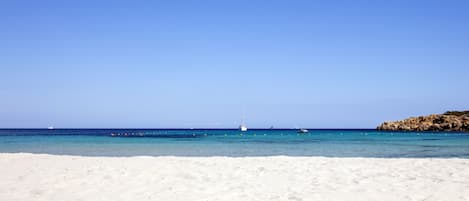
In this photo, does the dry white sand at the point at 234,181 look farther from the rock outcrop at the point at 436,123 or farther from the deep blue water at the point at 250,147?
the rock outcrop at the point at 436,123

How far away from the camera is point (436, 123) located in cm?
10662

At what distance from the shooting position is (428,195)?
8.28m

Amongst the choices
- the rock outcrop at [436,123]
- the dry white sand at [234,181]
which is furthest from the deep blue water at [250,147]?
the rock outcrop at [436,123]

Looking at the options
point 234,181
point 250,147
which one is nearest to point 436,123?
point 250,147

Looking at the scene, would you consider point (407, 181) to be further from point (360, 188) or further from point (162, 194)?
point (162, 194)

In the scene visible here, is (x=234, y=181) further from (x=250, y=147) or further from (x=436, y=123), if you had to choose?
(x=436, y=123)

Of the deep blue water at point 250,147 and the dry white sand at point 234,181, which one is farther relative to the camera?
the deep blue water at point 250,147

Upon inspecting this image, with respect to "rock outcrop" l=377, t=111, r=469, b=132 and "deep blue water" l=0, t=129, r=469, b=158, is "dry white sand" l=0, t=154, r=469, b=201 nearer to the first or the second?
"deep blue water" l=0, t=129, r=469, b=158

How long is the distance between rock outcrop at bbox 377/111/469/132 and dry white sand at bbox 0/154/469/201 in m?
95.9

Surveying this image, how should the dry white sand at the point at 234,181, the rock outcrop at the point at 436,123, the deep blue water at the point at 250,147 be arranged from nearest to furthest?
the dry white sand at the point at 234,181 → the deep blue water at the point at 250,147 → the rock outcrop at the point at 436,123

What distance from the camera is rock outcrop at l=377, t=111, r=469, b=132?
324ft

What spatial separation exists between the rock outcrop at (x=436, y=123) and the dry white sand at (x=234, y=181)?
9591cm

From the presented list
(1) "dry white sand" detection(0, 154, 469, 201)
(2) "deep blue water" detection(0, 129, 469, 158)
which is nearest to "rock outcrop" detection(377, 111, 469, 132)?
(2) "deep blue water" detection(0, 129, 469, 158)

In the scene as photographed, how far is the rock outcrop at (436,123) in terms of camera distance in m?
98.7
